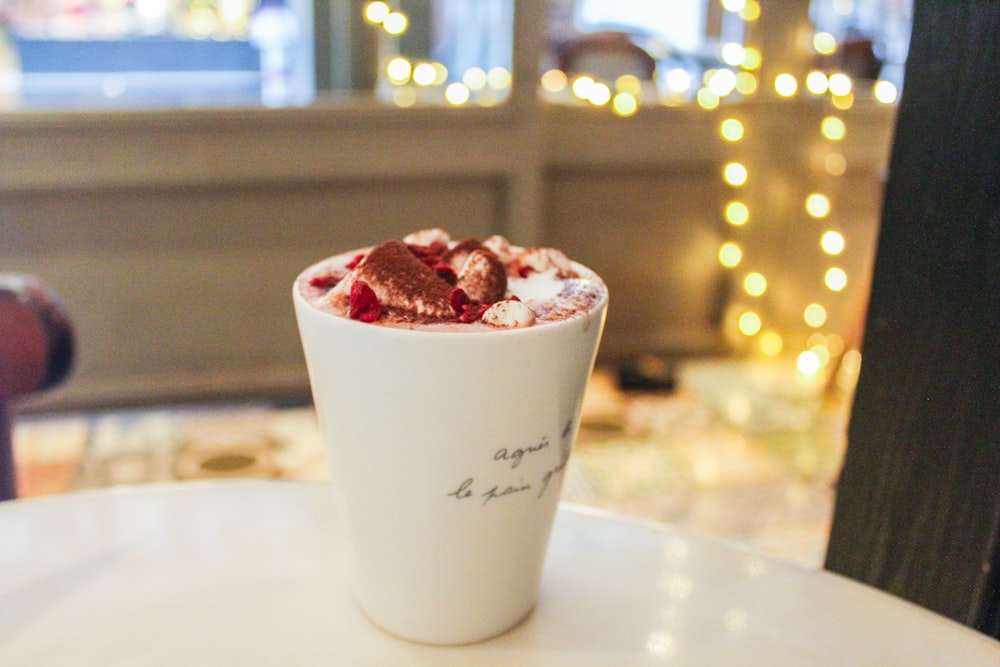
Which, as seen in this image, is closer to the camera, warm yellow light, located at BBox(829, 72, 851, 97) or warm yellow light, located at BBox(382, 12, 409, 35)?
warm yellow light, located at BBox(382, 12, 409, 35)

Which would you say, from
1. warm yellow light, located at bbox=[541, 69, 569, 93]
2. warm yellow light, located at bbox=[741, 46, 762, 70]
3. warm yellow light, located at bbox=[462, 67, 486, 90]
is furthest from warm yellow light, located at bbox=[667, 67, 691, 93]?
warm yellow light, located at bbox=[462, 67, 486, 90]

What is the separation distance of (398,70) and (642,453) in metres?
1.04

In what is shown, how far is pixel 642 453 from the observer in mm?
1919

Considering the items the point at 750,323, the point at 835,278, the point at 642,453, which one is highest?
the point at 835,278

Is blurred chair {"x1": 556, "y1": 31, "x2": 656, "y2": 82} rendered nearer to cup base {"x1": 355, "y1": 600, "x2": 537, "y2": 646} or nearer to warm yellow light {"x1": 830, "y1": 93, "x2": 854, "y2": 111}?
warm yellow light {"x1": 830, "y1": 93, "x2": 854, "y2": 111}

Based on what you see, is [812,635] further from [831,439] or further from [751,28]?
[751,28]

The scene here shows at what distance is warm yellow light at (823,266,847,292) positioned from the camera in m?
2.49

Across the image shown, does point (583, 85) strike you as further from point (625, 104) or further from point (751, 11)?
point (751, 11)

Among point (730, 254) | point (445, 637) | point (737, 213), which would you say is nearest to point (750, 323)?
point (730, 254)

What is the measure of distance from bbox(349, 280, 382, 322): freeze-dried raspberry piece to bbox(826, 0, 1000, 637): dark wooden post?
0.92ft

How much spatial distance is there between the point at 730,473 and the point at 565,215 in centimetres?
84

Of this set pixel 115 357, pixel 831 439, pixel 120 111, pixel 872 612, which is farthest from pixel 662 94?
pixel 872 612

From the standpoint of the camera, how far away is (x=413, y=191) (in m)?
2.18

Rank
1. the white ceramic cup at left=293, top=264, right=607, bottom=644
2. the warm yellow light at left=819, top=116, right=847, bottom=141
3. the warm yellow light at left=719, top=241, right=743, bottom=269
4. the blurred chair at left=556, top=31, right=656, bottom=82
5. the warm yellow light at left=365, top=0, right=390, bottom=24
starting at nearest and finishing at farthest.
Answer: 1. the white ceramic cup at left=293, top=264, right=607, bottom=644
2. the warm yellow light at left=365, top=0, right=390, bottom=24
3. the blurred chair at left=556, top=31, right=656, bottom=82
4. the warm yellow light at left=819, top=116, right=847, bottom=141
5. the warm yellow light at left=719, top=241, right=743, bottom=269
